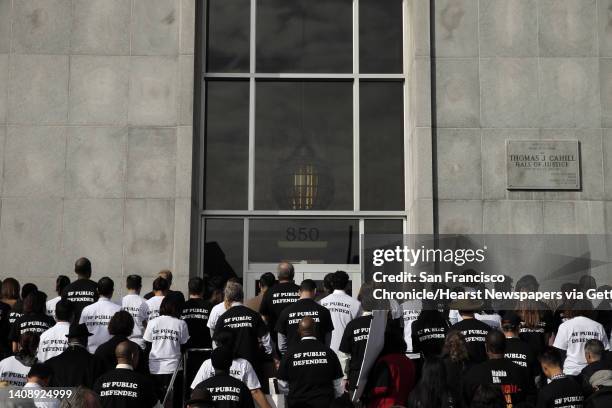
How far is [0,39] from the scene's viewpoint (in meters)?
16.4

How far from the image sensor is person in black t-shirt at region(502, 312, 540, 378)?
32.9 feet

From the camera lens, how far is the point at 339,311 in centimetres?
1135

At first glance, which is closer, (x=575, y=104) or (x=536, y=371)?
(x=536, y=371)

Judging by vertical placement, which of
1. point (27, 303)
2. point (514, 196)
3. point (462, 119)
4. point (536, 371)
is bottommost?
point (536, 371)

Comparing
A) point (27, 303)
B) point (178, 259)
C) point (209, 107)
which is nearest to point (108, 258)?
point (178, 259)

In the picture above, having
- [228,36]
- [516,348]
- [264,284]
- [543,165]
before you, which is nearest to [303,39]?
[228,36]

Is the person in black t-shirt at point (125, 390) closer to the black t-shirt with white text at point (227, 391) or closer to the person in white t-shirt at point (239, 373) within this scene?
the black t-shirt with white text at point (227, 391)

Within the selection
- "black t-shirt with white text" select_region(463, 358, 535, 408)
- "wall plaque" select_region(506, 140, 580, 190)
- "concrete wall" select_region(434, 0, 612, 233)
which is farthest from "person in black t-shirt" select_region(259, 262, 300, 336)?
"wall plaque" select_region(506, 140, 580, 190)

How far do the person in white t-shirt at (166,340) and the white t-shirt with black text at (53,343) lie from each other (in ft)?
3.20

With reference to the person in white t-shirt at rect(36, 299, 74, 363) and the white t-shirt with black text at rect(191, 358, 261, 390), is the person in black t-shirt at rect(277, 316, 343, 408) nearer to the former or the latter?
the white t-shirt with black text at rect(191, 358, 261, 390)

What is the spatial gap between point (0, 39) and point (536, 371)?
1122cm

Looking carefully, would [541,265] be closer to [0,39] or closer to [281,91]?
[281,91]

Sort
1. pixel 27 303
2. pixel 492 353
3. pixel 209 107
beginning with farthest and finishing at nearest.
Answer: pixel 209 107, pixel 27 303, pixel 492 353

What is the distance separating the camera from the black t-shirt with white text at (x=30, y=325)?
11.0 m
